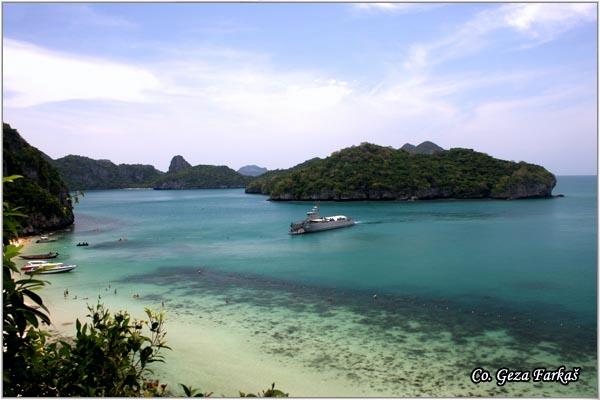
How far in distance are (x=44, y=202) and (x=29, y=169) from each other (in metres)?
6.07

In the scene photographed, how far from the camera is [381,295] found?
22.6m

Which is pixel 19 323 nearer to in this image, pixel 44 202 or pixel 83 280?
pixel 83 280

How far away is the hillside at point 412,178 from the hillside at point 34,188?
195ft

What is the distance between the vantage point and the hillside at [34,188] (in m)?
46.2

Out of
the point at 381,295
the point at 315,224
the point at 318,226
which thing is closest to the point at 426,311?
the point at 381,295

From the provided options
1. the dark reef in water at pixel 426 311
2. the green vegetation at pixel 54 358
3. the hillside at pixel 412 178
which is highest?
the hillside at pixel 412 178

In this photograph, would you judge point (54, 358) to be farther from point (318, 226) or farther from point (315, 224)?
point (318, 226)

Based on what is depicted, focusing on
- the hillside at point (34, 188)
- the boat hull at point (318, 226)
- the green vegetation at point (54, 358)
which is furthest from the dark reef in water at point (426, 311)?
the hillside at point (34, 188)

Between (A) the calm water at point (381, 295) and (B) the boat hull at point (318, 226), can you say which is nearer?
(A) the calm water at point (381, 295)

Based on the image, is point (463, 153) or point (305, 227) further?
point (463, 153)

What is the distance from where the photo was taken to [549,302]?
69.4 ft

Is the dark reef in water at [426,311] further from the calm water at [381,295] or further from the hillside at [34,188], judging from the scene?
the hillside at [34,188]

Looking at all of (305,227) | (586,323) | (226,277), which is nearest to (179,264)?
(226,277)

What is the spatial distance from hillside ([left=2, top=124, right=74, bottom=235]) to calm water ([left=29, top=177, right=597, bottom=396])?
15.3 feet
